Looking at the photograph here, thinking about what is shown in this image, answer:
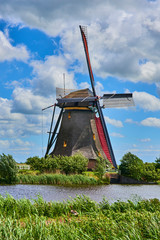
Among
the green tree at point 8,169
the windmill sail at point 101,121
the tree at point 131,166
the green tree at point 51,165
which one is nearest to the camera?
the green tree at point 8,169

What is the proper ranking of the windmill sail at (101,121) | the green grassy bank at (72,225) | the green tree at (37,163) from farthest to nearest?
the windmill sail at (101,121) < the green tree at (37,163) < the green grassy bank at (72,225)

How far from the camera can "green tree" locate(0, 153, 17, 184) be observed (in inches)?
1062

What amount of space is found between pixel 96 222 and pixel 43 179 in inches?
766

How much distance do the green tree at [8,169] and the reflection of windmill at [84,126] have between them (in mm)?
10193

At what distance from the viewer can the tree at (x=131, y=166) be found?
1310 inches

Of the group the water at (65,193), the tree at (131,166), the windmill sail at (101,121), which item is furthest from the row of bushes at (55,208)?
the windmill sail at (101,121)

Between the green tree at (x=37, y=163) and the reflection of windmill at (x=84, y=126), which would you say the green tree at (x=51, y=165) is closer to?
the green tree at (x=37, y=163)

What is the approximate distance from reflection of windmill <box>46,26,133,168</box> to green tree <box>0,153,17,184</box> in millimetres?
10193

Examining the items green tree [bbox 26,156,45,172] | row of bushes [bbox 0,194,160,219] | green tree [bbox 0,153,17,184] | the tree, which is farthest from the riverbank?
row of bushes [bbox 0,194,160,219]

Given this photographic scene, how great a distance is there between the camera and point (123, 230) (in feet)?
26.2

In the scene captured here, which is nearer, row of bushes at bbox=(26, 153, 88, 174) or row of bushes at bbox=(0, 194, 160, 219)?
row of bushes at bbox=(0, 194, 160, 219)

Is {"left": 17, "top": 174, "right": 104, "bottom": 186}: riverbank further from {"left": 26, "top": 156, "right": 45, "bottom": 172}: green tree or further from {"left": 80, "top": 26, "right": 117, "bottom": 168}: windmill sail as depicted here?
{"left": 80, "top": 26, "right": 117, "bottom": 168}: windmill sail

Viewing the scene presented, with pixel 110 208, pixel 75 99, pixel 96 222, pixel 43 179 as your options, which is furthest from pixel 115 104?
pixel 96 222

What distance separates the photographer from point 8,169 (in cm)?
2711
